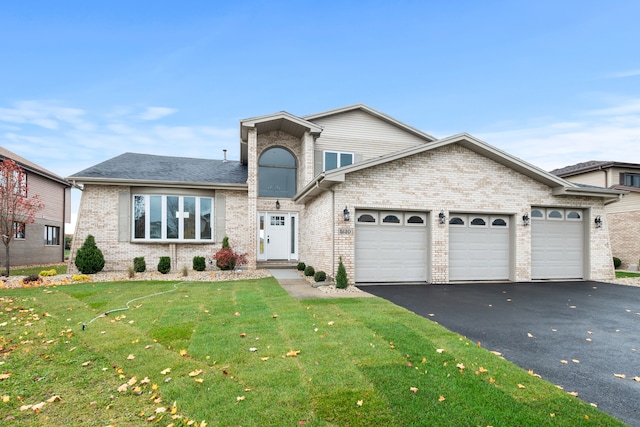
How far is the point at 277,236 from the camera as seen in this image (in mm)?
15266

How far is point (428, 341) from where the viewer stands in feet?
16.1

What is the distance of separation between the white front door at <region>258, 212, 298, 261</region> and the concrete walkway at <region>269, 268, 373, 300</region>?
8.89ft

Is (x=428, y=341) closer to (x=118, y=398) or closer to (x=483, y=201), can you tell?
(x=118, y=398)

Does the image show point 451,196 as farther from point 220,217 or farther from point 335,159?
point 220,217

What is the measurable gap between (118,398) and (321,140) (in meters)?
13.8

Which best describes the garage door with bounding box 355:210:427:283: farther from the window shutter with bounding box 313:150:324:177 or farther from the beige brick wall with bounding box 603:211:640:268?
the beige brick wall with bounding box 603:211:640:268

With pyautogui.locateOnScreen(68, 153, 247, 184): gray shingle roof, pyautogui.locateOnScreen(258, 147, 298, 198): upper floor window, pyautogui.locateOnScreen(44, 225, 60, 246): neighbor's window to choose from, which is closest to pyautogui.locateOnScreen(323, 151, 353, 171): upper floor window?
pyautogui.locateOnScreen(258, 147, 298, 198): upper floor window

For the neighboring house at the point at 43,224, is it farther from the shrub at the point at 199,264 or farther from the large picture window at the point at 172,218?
the shrub at the point at 199,264

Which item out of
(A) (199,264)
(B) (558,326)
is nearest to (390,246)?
(B) (558,326)

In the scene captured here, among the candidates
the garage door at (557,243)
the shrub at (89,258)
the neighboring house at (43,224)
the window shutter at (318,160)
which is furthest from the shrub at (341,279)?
the neighboring house at (43,224)

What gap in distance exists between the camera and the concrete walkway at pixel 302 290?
864 cm

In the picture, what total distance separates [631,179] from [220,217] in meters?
26.6

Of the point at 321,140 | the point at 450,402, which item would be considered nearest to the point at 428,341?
the point at 450,402

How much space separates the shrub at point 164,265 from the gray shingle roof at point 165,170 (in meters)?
3.48
